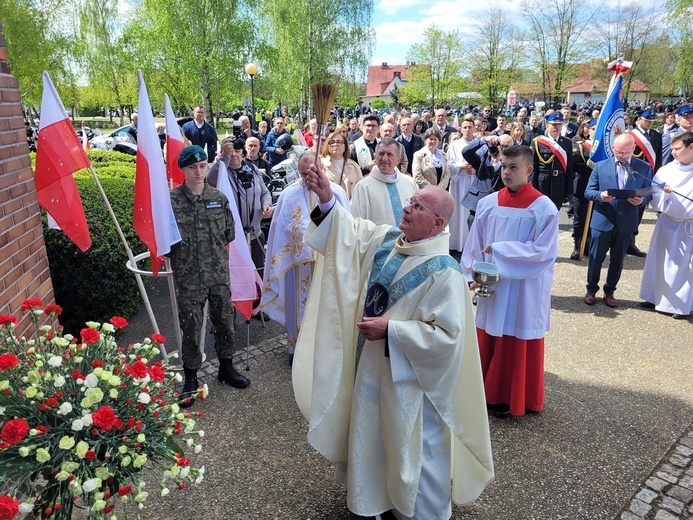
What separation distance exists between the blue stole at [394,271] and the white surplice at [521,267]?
1361mm

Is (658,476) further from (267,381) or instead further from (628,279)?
(628,279)

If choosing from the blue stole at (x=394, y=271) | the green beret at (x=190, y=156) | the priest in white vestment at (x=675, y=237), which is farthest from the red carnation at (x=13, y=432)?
the priest in white vestment at (x=675, y=237)

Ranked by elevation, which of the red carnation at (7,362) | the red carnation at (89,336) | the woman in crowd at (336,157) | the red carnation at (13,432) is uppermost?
the woman in crowd at (336,157)

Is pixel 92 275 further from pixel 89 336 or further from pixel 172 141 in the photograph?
pixel 89 336

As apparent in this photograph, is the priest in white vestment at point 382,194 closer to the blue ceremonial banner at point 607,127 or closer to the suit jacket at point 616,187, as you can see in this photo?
the suit jacket at point 616,187

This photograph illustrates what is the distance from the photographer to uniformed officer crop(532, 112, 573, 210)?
841 centimetres

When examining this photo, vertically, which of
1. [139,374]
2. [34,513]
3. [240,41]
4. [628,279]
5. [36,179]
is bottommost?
[628,279]

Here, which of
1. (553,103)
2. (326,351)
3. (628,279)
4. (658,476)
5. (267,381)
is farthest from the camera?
(553,103)

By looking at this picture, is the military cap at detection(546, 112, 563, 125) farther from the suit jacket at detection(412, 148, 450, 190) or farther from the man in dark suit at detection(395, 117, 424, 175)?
the suit jacket at detection(412, 148, 450, 190)

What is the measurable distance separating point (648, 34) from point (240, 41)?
97.1 feet

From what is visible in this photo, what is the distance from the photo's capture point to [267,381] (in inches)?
179

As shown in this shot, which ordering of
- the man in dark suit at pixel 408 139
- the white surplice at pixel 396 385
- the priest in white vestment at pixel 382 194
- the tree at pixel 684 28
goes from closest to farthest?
the white surplice at pixel 396 385, the priest in white vestment at pixel 382 194, the man in dark suit at pixel 408 139, the tree at pixel 684 28

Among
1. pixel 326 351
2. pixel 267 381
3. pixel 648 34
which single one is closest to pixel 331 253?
pixel 326 351

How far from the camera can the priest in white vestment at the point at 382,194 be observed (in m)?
4.95
